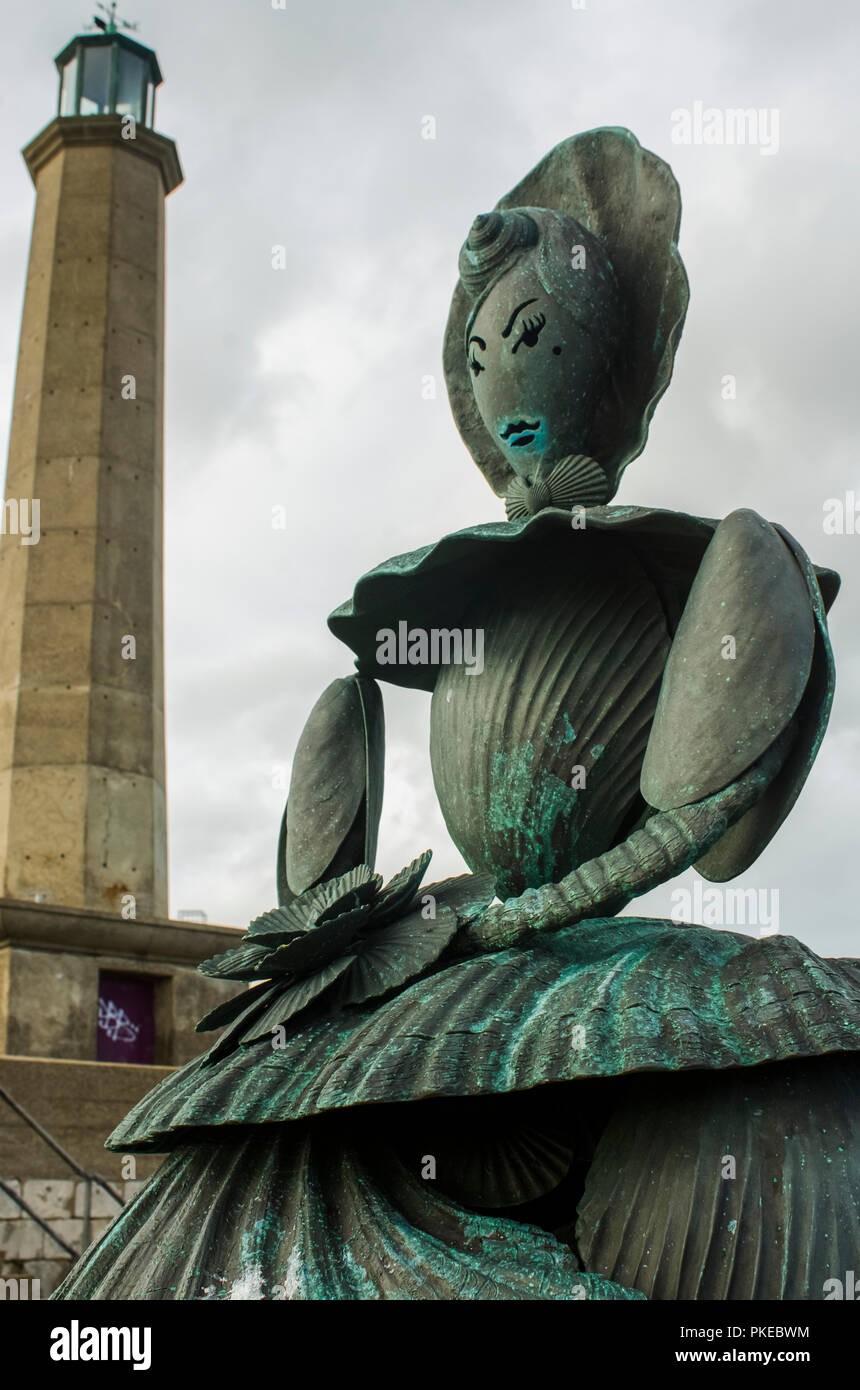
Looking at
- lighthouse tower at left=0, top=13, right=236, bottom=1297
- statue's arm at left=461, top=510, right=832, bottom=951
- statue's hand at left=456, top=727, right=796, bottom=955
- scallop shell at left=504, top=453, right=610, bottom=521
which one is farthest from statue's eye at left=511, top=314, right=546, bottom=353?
lighthouse tower at left=0, top=13, right=236, bottom=1297

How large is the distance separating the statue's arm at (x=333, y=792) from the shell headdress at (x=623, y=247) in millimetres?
714

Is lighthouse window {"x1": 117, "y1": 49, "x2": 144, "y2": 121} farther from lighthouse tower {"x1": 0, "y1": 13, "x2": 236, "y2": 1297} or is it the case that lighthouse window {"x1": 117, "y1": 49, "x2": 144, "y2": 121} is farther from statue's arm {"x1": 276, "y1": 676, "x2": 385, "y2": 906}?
statue's arm {"x1": 276, "y1": 676, "x2": 385, "y2": 906}

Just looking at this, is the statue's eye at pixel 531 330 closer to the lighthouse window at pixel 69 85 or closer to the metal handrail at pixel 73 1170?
the metal handrail at pixel 73 1170

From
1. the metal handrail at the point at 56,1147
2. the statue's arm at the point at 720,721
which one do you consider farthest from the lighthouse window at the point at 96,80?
the statue's arm at the point at 720,721

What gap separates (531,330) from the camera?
3521 mm

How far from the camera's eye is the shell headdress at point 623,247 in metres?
3.58

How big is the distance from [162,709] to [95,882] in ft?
6.97

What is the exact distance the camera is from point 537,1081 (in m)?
2.41

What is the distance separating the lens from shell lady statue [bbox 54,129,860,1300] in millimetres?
2441

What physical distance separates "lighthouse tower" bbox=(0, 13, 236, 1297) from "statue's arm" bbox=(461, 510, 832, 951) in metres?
8.97

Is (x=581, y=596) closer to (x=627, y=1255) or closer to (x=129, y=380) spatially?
(x=627, y=1255)

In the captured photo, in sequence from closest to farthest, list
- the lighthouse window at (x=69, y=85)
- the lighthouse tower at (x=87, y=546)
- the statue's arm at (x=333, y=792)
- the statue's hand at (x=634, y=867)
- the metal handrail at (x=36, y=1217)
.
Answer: the statue's hand at (x=634, y=867) → the statue's arm at (x=333, y=792) → the metal handrail at (x=36, y=1217) → the lighthouse tower at (x=87, y=546) → the lighthouse window at (x=69, y=85)
